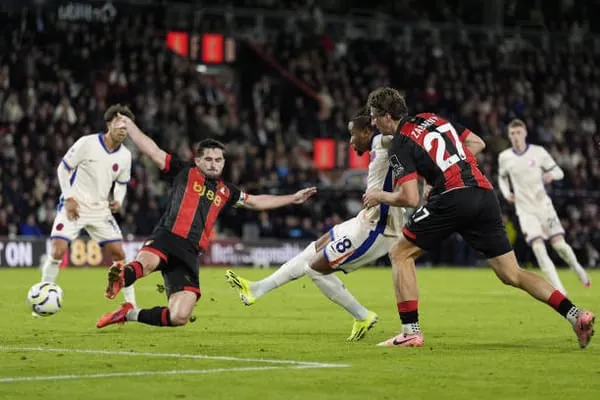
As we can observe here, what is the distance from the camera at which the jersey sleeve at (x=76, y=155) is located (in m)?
15.5

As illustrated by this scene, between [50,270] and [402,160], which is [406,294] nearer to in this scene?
[402,160]

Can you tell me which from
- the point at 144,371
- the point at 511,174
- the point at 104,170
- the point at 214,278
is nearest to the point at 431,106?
the point at 214,278

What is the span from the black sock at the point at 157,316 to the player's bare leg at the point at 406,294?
75.6 inches

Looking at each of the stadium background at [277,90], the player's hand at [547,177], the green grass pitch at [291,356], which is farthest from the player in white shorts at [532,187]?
the stadium background at [277,90]

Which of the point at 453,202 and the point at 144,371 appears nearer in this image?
the point at 144,371

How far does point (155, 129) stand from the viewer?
105 ft

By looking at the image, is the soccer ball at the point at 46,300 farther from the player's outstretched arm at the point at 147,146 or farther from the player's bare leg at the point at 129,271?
the player's outstretched arm at the point at 147,146

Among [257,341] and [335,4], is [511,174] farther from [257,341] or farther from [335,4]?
[335,4]

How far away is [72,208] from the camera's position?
1524 cm

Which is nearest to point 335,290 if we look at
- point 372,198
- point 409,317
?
point 409,317

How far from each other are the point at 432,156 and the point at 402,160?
0.88 feet

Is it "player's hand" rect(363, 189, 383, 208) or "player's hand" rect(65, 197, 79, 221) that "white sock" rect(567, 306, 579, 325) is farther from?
"player's hand" rect(65, 197, 79, 221)

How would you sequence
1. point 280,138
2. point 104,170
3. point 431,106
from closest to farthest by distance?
point 104,170
point 280,138
point 431,106

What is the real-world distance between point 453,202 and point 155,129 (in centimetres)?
2158
